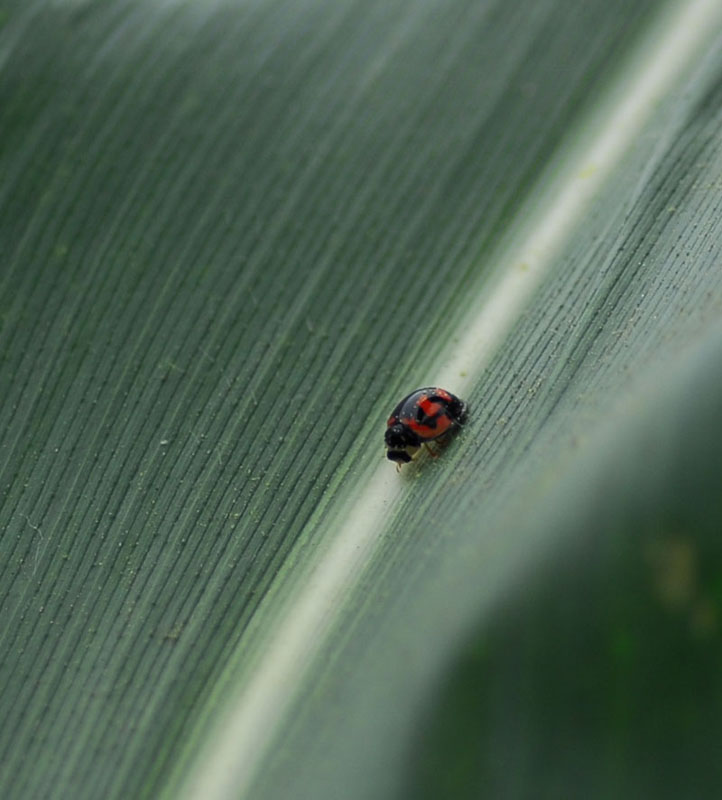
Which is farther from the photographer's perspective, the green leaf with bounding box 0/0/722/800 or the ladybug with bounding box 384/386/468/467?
the ladybug with bounding box 384/386/468/467

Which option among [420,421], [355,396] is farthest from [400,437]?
[355,396]

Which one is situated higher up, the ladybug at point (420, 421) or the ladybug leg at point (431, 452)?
the ladybug at point (420, 421)

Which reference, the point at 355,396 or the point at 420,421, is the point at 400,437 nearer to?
the point at 420,421

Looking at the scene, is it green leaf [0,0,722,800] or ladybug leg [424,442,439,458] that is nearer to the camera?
green leaf [0,0,722,800]

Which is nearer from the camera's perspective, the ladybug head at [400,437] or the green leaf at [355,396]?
the green leaf at [355,396]

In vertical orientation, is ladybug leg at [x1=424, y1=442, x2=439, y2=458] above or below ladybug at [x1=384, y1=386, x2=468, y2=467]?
Result: below
